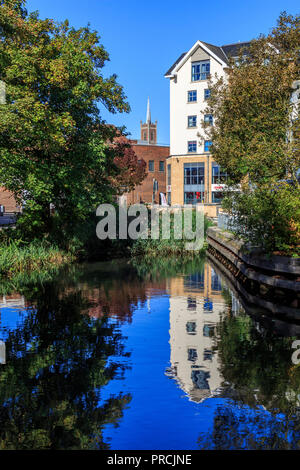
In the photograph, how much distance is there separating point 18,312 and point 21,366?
196 inches

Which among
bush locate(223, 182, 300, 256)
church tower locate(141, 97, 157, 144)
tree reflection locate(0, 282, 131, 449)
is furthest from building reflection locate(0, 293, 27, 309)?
church tower locate(141, 97, 157, 144)

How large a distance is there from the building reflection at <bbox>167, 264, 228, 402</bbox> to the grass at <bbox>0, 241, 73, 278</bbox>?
647 centimetres

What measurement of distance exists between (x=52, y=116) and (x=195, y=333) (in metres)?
13.5

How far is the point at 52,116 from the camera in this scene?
858 inches

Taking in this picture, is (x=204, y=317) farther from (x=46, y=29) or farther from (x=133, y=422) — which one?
(x=46, y=29)

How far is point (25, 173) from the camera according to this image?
22.2 metres

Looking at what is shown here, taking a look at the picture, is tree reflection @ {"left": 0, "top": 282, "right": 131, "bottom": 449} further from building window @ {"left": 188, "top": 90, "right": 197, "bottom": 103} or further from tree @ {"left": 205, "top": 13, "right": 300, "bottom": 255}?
building window @ {"left": 188, "top": 90, "right": 197, "bottom": 103}

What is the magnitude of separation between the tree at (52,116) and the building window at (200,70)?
34.6m

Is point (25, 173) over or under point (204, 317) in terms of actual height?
over

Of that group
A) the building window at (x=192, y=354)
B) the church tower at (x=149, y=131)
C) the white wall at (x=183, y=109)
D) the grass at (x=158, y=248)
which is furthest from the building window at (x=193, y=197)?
the church tower at (x=149, y=131)

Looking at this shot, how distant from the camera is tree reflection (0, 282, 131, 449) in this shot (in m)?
6.27

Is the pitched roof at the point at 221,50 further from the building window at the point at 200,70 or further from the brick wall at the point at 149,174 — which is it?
the brick wall at the point at 149,174

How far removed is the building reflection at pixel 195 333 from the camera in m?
8.05
